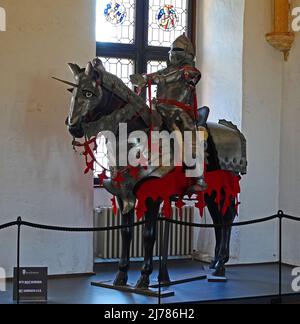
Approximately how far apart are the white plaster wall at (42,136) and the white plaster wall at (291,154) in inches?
93.3

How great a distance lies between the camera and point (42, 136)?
710 centimetres

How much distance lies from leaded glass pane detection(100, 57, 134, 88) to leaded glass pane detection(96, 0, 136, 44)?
22 cm

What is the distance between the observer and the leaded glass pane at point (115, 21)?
8.37m

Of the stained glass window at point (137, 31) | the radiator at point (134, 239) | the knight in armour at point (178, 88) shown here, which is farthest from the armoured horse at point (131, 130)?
the stained glass window at point (137, 31)

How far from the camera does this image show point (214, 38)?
27.9 feet

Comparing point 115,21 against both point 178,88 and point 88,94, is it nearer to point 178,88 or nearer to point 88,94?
point 178,88

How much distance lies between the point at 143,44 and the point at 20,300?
3798 mm

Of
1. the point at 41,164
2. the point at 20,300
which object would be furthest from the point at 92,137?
the point at 20,300

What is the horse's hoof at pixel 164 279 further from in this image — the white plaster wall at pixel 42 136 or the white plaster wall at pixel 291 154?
the white plaster wall at pixel 291 154

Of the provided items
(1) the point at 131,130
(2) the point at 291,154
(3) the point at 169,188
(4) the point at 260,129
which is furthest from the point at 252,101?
(1) the point at 131,130

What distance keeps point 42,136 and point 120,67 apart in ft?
5.85

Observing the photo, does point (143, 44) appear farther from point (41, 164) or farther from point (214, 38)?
point (41, 164)

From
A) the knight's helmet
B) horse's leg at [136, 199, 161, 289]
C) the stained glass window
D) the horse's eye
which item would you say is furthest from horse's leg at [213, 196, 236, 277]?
the horse's eye

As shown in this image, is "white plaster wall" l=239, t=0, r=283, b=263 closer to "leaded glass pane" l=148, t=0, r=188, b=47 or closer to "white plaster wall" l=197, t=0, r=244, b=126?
"white plaster wall" l=197, t=0, r=244, b=126
